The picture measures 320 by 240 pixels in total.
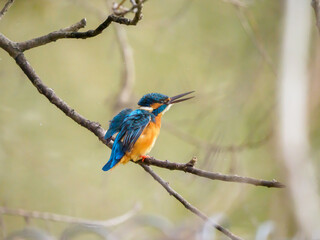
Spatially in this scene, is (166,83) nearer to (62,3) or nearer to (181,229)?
(62,3)

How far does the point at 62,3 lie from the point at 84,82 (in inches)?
40.2

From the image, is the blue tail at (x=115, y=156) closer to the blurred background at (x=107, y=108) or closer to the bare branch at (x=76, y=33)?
the bare branch at (x=76, y=33)

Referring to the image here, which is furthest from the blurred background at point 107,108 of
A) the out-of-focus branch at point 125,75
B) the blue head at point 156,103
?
the blue head at point 156,103

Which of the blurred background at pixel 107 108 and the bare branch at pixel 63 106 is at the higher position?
the bare branch at pixel 63 106

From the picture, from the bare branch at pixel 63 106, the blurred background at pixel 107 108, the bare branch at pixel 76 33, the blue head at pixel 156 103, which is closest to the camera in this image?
the bare branch at pixel 76 33

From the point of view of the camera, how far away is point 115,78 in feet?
21.9

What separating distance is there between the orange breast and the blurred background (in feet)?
9.60

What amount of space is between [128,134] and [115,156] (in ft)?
0.43

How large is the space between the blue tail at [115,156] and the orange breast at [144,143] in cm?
4

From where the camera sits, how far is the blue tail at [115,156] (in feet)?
6.27

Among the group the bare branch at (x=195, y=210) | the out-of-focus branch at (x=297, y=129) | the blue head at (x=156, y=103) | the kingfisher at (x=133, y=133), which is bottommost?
the bare branch at (x=195, y=210)

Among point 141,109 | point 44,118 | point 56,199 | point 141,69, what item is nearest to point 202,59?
point 141,69

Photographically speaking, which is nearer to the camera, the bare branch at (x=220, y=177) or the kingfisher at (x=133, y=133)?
the bare branch at (x=220, y=177)

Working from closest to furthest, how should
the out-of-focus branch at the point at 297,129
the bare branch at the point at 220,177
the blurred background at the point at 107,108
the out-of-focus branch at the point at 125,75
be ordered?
the out-of-focus branch at the point at 297,129
the bare branch at the point at 220,177
the out-of-focus branch at the point at 125,75
the blurred background at the point at 107,108
